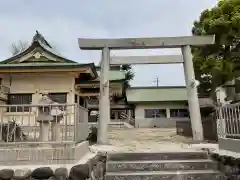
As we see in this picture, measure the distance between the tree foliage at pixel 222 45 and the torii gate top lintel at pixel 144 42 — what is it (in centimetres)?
155

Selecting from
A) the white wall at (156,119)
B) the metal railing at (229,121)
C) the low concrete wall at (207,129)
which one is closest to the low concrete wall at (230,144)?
the metal railing at (229,121)

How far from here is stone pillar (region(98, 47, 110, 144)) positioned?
9634 mm

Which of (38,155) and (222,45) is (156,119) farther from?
(38,155)

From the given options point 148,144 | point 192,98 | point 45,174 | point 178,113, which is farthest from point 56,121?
point 178,113

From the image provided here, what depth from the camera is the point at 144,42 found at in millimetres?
10055

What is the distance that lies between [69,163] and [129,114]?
25742 mm

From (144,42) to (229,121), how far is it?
18.8 feet

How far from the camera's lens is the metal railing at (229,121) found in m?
4.79

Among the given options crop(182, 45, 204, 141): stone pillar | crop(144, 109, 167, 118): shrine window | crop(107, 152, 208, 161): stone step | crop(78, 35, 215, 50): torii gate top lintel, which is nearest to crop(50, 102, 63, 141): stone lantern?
crop(107, 152, 208, 161): stone step

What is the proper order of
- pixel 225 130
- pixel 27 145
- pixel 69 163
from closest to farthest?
pixel 69 163
pixel 27 145
pixel 225 130

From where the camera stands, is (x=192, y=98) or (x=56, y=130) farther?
(x=192, y=98)

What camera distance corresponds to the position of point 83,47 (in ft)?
32.9

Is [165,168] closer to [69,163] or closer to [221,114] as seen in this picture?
[221,114]

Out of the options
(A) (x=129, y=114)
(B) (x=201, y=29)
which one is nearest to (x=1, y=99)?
(B) (x=201, y=29)
